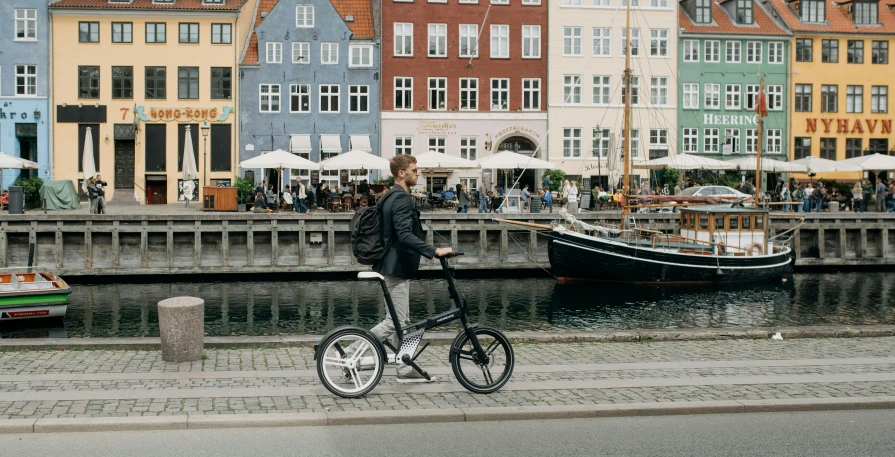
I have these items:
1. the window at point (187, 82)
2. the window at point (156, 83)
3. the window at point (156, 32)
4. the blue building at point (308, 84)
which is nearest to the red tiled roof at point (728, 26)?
the blue building at point (308, 84)

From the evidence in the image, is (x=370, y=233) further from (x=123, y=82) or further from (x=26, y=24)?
(x=26, y=24)

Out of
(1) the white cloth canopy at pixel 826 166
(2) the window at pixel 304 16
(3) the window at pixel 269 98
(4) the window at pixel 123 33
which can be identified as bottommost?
(1) the white cloth canopy at pixel 826 166

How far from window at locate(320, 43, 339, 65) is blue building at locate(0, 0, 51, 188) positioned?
44.3ft

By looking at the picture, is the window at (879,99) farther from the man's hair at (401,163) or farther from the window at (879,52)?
the man's hair at (401,163)

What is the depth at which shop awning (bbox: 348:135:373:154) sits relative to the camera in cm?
5050

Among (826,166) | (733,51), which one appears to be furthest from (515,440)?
(733,51)

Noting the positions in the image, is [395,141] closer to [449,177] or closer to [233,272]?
[449,177]

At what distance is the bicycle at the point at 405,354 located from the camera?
28.7ft

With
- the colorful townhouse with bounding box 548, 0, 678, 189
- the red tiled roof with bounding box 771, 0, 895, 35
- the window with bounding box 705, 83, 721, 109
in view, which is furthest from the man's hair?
the red tiled roof with bounding box 771, 0, 895, 35

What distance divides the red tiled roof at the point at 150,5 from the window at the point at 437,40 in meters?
10.0

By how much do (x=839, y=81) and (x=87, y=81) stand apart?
41.1 meters

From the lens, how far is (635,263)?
98.2 ft

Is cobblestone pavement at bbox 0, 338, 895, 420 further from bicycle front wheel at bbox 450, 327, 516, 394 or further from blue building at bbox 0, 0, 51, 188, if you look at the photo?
blue building at bbox 0, 0, 51, 188

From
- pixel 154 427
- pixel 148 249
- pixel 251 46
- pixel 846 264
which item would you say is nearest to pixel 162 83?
pixel 251 46
